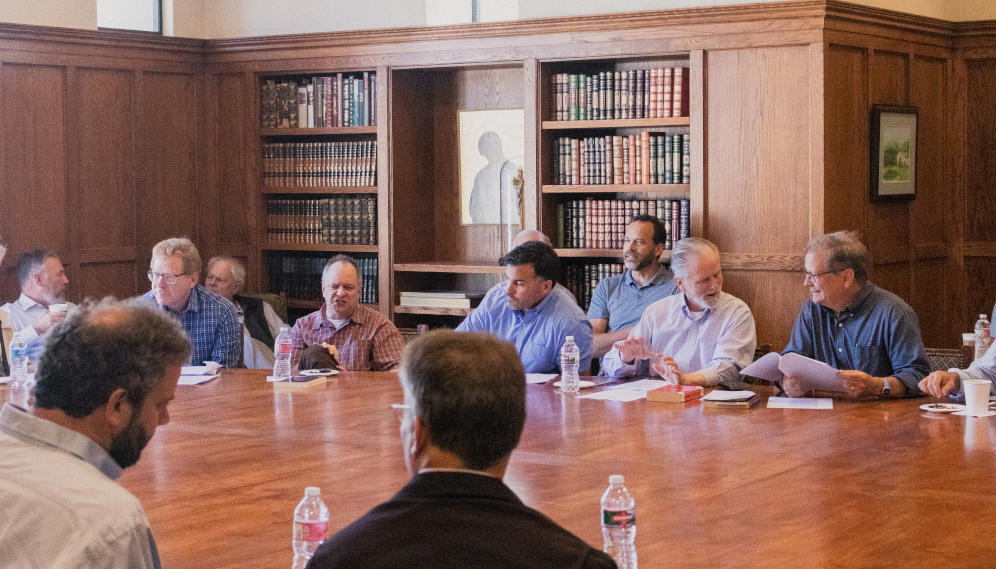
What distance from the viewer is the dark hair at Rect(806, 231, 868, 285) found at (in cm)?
464

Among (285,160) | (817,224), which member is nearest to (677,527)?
(817,224)

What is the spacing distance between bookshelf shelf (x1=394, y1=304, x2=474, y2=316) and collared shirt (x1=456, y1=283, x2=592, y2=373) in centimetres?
156

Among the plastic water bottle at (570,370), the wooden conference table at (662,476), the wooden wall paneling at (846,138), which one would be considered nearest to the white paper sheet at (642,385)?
the plastic water bottle at (570,370)

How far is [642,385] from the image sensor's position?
4816mm

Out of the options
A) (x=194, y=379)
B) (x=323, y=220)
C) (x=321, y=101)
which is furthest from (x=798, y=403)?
(x=321, y=101)

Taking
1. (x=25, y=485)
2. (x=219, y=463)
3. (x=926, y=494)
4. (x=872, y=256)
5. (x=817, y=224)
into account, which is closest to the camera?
(x=25, y=485)

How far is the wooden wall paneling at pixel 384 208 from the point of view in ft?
24.6

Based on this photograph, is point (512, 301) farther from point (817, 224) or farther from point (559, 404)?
point (817, 224)

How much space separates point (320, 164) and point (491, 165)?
1139 mm

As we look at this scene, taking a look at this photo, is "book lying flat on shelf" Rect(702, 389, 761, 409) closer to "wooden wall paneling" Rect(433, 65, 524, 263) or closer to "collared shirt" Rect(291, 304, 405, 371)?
"collared shirt" Rect(291, 304, 405, 371)

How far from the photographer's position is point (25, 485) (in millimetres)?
1979

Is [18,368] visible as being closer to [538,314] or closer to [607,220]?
[538,314]

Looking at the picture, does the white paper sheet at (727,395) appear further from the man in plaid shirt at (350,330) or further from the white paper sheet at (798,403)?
the man in plaid shirt at (350,330)

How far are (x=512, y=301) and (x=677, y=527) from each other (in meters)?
2.90
